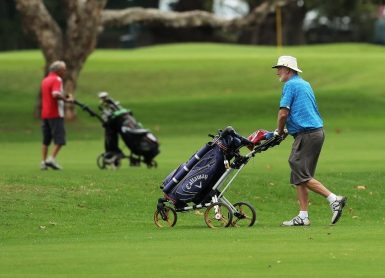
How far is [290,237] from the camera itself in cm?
1314

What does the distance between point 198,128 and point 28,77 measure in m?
11.7

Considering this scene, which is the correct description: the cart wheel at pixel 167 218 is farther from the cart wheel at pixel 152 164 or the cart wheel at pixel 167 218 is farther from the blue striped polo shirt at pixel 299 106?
the cart wheel at pixel 152 164

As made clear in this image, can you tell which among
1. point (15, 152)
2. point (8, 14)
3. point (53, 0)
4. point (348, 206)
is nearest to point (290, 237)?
point (348, 206)

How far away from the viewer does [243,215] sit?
47.9 feet

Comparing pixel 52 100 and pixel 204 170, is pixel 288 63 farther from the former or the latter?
pixel 52 100

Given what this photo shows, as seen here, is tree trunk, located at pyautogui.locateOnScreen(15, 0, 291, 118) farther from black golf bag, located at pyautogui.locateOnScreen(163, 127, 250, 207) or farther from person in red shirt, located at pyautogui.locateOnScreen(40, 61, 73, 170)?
black golf bag, located at pyautogui.locateOnScreen(163, 127, 250, 207)

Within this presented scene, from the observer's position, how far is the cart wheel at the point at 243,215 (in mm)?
14586

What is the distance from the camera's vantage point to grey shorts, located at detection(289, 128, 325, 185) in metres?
14.7

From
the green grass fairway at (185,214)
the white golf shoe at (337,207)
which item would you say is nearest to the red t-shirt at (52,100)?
the green grass fairway at (185,214)

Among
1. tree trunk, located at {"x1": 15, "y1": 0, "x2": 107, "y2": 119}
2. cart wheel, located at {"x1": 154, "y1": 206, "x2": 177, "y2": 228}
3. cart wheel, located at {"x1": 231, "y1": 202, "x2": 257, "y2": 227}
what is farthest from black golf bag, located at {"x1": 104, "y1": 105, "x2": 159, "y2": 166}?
tree trunk, located at {"x1": 15, "y1": 0, "x2": 107, "y2": 119}

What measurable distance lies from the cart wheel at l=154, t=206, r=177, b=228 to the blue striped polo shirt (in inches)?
63.2

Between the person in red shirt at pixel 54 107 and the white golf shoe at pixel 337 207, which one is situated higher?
the white golf shoe at pixel 337 207

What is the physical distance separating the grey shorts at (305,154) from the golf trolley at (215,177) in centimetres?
35

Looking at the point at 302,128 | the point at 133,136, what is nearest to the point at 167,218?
the point at 302,128
